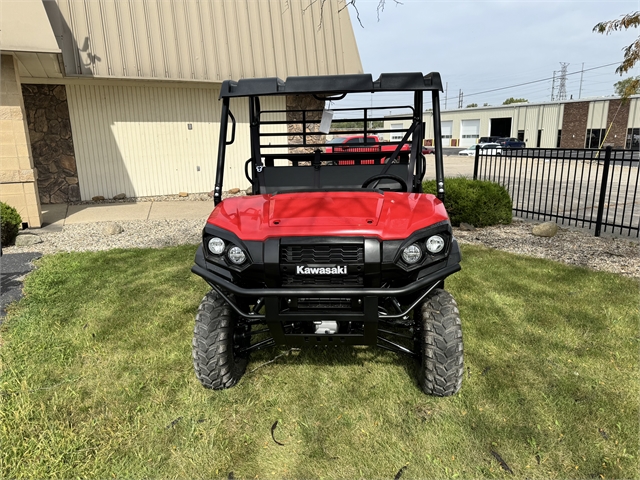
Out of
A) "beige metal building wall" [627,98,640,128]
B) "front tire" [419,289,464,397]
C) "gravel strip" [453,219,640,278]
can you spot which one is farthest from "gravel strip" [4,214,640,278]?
"beige metal building wall" [627,98,640,128]

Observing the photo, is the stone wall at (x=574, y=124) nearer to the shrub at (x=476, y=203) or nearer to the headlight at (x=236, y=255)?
the shrub at (x=476, y=203)

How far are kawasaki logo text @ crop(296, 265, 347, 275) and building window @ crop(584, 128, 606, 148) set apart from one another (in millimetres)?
43209

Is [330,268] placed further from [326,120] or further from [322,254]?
[326,120]

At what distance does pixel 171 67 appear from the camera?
33.3 feet

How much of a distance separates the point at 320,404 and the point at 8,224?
613 centimetres

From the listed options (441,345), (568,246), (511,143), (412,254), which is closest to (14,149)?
(412,254)

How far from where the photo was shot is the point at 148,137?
432 inches

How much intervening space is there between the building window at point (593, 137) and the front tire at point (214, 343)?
43.3 meters

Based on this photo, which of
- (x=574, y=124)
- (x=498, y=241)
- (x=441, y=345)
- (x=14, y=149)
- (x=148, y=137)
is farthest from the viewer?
(x=574, y=124)

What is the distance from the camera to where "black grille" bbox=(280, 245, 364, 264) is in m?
2.43

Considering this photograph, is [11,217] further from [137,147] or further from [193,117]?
[193,117]

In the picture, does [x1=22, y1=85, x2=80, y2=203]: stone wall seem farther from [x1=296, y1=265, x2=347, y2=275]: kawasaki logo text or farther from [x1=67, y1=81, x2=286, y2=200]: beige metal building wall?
[x1=296, y1=265, x2=347, y2=275]: kawasaki logo text

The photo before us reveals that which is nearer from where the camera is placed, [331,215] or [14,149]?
[331,215]

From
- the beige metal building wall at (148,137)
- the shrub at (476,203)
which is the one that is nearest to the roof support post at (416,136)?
the shrub at (476,203)
